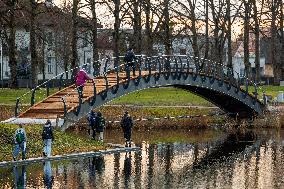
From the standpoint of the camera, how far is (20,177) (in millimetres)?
23234

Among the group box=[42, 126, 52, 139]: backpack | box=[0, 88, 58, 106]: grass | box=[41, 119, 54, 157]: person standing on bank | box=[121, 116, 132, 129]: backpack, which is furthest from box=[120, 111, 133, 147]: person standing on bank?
box=[0, 88, 58, 106]: grass

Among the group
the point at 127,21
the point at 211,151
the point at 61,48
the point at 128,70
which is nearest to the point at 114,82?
the point at 128,70

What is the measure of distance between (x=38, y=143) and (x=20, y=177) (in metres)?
5.26

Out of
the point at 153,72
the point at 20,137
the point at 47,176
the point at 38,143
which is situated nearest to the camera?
the point at 47,176

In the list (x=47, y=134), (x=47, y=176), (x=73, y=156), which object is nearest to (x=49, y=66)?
(x=73, y=156)

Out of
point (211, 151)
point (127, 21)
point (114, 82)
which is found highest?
point (127, 21)

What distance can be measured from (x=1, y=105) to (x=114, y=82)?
34.2ft

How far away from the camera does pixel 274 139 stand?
121ft

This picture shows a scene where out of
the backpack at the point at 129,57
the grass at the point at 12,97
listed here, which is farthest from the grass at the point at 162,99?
the backpack at the point at 129,57

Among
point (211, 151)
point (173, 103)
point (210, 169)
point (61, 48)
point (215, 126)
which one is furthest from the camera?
point (61, 48)

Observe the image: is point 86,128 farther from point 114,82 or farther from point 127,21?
point 127,21

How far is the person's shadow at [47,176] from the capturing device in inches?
869

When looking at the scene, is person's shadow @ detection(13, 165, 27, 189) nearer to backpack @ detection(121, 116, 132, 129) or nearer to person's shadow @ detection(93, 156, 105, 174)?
person's shadow @ detection(93, 156, 105, 174)

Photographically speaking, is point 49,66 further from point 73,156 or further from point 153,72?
point 73,156
